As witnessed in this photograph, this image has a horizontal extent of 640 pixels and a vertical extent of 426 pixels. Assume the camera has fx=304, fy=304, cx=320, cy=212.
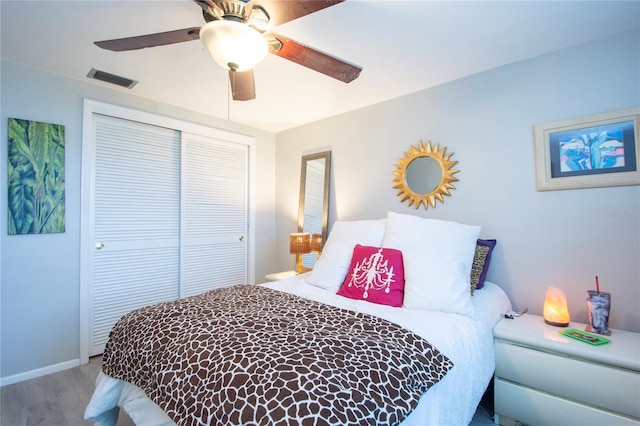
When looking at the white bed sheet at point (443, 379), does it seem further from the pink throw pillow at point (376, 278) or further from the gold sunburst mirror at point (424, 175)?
the gold sunburst mirror at point (424, 175)

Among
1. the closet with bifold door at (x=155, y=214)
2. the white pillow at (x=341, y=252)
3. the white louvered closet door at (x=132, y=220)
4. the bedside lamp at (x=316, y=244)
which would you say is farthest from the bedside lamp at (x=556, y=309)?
the white louvered closet door at (x=132, y=220)

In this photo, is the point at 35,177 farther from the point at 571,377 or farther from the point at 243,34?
the point at 571,377

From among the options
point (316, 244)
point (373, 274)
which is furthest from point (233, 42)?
point (316, 244)

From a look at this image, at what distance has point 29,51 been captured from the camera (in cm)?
207

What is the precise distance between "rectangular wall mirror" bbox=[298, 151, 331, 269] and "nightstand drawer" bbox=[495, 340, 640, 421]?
6.32ft

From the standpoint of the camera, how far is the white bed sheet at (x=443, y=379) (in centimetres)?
123

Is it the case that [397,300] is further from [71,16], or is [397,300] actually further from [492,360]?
[71,16]

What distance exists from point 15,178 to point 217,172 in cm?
161

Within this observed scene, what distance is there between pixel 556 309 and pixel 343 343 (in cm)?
144

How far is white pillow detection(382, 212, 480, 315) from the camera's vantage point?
1735mm

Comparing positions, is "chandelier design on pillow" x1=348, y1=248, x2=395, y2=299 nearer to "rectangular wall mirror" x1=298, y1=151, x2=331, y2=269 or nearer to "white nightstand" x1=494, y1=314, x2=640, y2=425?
"white nightstand" x1=494, y1=314, x2=640, y2=425

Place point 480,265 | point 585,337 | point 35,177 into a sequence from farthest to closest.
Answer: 1. point 35,177
2. point 480,265
3. point 585,337

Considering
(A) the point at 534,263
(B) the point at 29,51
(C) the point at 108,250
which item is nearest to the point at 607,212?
(A) the point at 534,263

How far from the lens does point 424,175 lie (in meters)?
2.60
